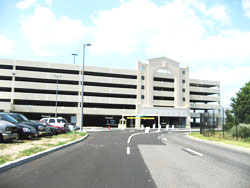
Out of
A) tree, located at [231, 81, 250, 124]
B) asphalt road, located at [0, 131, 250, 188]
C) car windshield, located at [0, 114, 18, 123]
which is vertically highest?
tree, located at [231, 81, 250, 124]

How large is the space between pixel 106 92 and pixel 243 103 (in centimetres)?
3018

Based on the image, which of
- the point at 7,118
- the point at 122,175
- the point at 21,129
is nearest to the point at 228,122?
the point at 21,129

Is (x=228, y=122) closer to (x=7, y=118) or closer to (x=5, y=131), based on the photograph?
(x=7, y=118)

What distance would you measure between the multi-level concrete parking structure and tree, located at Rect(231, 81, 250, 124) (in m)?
16.1

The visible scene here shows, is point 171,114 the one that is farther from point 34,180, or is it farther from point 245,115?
point 34,180

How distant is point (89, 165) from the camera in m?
7.12

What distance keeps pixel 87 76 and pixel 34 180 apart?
48.1 metres

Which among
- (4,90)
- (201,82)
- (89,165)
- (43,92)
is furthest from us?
(201,82)

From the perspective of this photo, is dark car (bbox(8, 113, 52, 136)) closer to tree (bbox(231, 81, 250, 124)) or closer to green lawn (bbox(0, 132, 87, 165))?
green lawn (bbox(0, 132, 87, 165))

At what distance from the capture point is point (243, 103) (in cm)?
4181

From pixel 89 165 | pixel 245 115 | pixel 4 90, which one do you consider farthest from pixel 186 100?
pixel 89 165

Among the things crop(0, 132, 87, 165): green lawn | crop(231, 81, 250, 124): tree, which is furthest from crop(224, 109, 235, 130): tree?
crop(0, 132, 87, 165): green lawn

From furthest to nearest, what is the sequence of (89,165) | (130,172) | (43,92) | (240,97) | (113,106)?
(113,106) → (43,92) → (240,97) → (89,165) → (130,172)

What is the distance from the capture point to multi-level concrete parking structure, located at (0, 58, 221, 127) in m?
49.1
